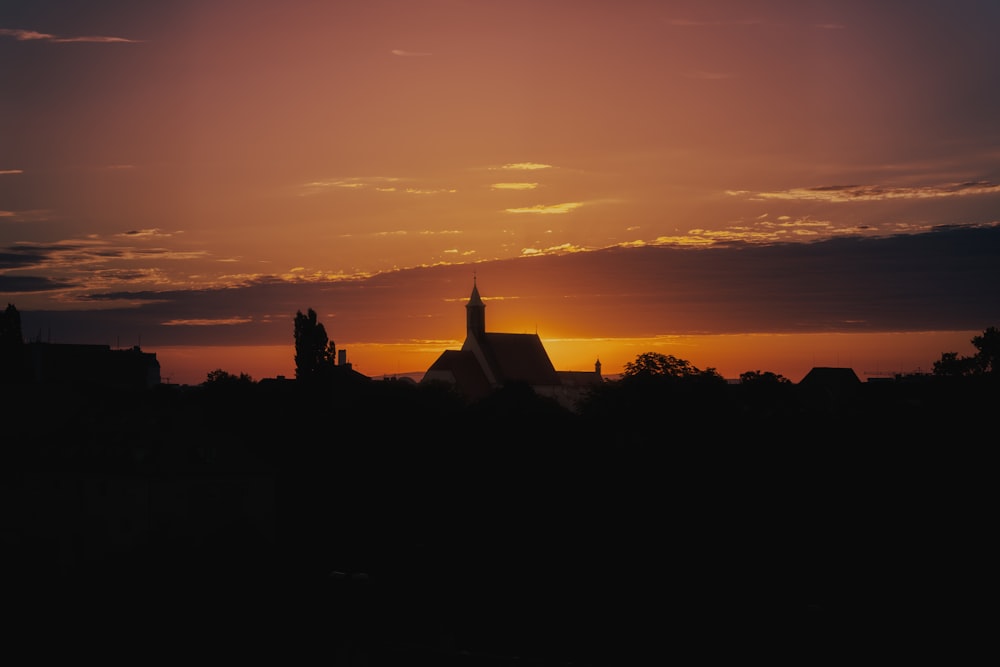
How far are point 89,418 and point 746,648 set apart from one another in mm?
47434

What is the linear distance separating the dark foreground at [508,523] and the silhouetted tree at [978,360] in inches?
2409

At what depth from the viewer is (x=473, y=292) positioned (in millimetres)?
195375

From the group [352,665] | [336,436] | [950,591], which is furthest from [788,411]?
[352,665]

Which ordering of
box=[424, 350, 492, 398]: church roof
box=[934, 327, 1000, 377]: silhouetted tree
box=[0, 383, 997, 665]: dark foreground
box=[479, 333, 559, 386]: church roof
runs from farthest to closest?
box=[479, 333, 559, 386]: church roof, box=[424, 350, 492, 398]: church roof, box=[934, 327, 1000, 377]: silhouetted tree, box=[0, 383, 997, 665]: dark foreground

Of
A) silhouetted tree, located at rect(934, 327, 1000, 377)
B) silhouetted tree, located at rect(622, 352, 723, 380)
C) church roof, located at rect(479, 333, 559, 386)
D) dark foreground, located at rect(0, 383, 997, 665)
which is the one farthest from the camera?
church roof, located at rect(479, 333, 559, 386)

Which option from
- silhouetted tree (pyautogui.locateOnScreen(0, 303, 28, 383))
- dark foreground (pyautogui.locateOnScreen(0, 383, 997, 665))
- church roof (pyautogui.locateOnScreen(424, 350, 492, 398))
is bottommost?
dark foreground (pyautogui.locateOnScreen(0, 383, 997, 665))

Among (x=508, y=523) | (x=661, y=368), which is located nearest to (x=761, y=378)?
(x=661, y=368)

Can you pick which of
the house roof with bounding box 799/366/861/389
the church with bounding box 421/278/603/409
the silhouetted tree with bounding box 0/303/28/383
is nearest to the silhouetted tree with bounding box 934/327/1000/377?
the house roof with bounding box 799/366/861/389

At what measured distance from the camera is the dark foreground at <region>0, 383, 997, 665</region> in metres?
41.4

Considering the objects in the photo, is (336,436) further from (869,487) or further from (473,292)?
(473,292)

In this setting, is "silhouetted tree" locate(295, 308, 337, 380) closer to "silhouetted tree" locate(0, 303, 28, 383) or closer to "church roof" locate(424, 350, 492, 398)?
"silhouetted tree" locate(0, 303, 28, 383)

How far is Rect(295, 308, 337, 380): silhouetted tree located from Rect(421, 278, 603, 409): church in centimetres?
6311

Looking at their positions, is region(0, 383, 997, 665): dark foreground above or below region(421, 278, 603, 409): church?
below

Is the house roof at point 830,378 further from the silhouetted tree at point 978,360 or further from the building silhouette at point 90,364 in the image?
the building silhouette at point 90,364
